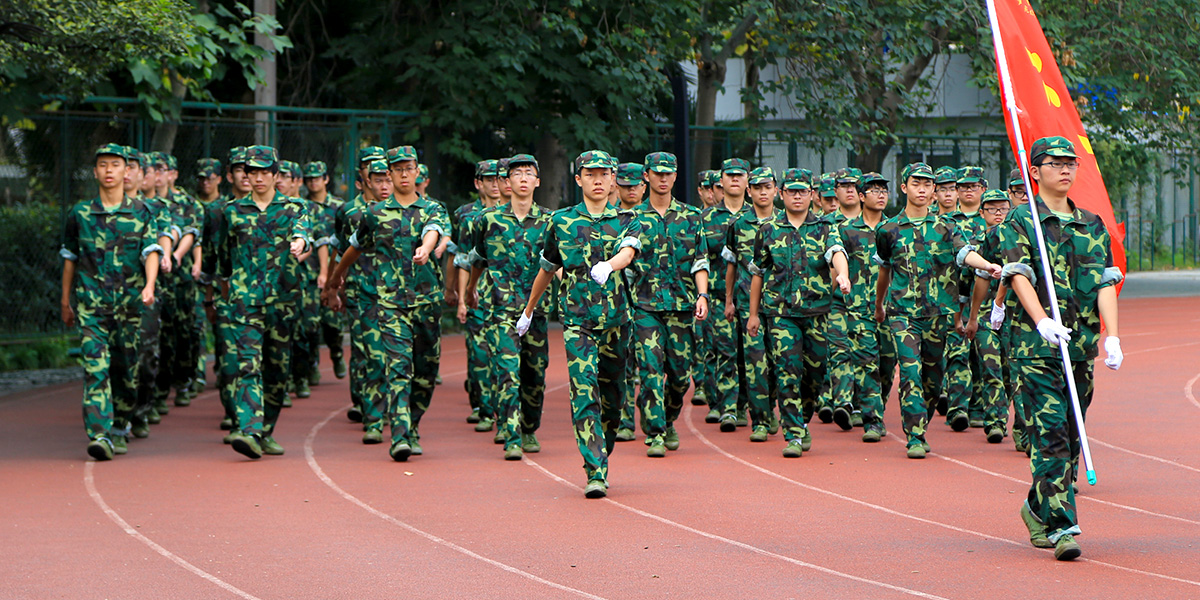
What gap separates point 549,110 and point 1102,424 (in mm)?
11141

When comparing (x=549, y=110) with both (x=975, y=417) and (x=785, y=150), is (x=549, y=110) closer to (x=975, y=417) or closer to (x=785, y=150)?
(x=785, y=150)

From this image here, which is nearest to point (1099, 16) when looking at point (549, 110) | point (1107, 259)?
point (549, 110)

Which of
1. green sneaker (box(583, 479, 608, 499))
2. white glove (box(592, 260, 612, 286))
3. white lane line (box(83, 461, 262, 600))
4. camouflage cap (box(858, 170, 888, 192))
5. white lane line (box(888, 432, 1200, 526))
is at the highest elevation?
camouflage cap (box(858, 170, 888, 192))

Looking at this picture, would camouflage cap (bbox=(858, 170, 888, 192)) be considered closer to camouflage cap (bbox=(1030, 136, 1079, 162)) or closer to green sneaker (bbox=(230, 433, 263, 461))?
camouflage cap (bbox=(1030, 136, 1079, 162))

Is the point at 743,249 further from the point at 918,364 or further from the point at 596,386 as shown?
the point at 596,386

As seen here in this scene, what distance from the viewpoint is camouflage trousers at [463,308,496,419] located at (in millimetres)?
11750

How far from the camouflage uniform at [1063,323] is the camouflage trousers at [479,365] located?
15.7 ft

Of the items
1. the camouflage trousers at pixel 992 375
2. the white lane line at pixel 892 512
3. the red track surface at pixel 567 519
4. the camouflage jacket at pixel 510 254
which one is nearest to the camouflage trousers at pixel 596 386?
the red track surface at pixel 567 519

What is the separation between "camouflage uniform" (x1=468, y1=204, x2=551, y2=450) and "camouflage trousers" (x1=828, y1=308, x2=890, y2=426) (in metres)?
2.35

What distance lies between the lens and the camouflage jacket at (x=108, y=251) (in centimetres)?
1084

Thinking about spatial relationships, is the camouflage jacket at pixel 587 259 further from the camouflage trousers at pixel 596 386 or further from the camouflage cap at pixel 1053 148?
the camouflage cap at pixel 1053 148

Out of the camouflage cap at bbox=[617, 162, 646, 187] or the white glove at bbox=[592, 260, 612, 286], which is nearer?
the white glove at bbox=[592, 260, 612, 286]

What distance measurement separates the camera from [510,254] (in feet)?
36.8

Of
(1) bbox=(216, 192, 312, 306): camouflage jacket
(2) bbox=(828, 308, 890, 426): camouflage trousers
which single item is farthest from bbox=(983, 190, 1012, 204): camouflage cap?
(1) bbox=(216, 192, 312, 306): camouflage jacket
